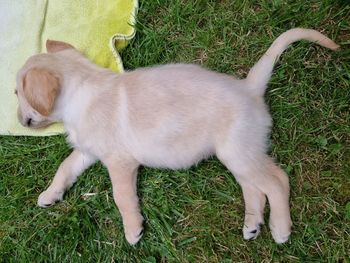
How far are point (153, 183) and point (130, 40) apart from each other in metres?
1.00

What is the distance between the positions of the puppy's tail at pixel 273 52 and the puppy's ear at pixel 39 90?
1.12m

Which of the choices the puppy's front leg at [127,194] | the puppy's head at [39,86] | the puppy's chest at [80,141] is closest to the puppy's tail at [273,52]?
the puppy's front leg at [127,194]

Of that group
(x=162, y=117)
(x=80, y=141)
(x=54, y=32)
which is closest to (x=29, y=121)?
(x=80, y=141)

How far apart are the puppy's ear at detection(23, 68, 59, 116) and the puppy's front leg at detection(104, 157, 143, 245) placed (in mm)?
501

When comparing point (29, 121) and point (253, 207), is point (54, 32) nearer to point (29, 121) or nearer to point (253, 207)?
point (29, 121)

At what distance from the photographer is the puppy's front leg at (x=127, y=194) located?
3102 mm

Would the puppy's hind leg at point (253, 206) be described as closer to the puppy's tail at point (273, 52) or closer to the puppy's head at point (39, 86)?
the puppy's tail at point (273, 52)

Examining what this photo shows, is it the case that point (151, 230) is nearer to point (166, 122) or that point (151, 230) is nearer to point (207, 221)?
point (207, 221)

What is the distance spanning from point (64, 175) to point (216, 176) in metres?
0.96

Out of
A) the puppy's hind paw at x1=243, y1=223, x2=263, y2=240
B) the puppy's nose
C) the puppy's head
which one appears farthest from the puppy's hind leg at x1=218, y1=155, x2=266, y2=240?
the puppy's nose

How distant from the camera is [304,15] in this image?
3434 mm

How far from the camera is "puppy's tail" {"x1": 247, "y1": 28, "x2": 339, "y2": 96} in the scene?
3070 millimetres

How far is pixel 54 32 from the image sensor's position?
3697 mm

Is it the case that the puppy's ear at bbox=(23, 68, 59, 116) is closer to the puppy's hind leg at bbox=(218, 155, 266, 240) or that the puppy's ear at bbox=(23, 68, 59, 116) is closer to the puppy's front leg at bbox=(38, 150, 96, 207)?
the puppy's front leg at bbox=(38, 150, 96, 207)
